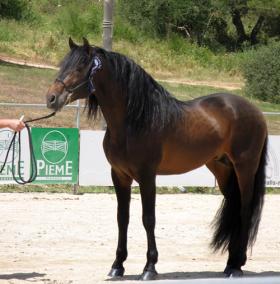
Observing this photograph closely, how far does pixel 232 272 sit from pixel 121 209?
130 centimetres

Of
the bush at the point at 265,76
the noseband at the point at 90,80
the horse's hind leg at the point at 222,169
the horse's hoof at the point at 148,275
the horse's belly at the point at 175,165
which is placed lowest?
the bush at the point at 265,76

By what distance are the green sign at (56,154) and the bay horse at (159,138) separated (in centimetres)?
664

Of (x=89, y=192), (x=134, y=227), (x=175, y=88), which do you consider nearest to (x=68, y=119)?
(x=89, y=192)

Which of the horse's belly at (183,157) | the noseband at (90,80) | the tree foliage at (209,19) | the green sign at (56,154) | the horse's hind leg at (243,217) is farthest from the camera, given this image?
the tree foliage at (209,19)

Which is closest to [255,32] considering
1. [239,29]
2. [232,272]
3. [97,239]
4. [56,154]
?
[239,29]

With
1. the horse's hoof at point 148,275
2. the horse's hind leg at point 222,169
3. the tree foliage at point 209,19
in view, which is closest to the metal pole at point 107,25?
the horse's hind leg at point 222,169

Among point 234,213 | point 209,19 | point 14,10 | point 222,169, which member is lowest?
point 209,19

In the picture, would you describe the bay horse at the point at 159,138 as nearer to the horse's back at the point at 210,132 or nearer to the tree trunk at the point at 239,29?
the horse's back at the point at 210,132

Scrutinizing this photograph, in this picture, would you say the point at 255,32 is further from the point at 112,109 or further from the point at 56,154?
the point at 112,109

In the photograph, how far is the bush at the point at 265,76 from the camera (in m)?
30.1

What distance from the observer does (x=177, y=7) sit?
42531 mm

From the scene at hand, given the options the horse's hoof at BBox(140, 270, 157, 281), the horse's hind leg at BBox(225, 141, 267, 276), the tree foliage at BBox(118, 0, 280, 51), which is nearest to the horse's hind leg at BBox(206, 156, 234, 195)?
the horse's hind leg at BBox(225, 141, 267, 276)

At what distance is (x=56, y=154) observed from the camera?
14.3m

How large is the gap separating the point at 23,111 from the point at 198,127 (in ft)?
46.9
